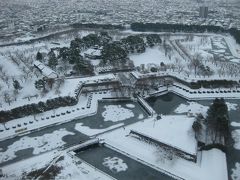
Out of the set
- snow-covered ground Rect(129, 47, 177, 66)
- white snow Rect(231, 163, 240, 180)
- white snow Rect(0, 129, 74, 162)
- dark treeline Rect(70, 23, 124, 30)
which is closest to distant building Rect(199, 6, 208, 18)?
dark treeline Rect(70, 23, 124, 30)

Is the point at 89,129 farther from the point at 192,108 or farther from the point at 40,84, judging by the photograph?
the point at 192,108

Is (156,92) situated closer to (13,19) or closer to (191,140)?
(191,140)

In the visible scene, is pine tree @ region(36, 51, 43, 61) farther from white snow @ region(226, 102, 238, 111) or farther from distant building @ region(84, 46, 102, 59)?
white snow @ region(226, 102, 238, 111)

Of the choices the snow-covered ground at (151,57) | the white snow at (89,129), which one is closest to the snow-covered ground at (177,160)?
the white snow at (89,129)

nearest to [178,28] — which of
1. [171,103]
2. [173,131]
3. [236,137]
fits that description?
[171,103]

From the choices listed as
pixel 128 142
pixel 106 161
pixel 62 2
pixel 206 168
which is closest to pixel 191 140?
pixel 206 168
